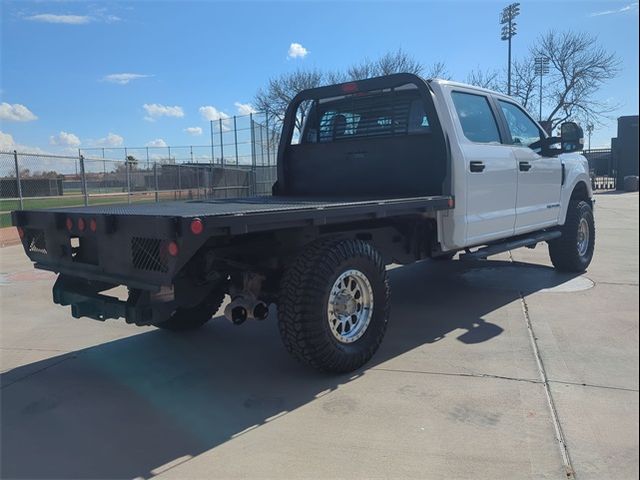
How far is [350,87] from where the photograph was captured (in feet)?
19.0

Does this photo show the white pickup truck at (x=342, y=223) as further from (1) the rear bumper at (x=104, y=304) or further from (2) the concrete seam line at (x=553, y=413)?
(2) the concrete seam line at (x=553, y=413)

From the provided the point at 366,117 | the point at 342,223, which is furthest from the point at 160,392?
the point at 366,117

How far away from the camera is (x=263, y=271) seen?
13.5 ft

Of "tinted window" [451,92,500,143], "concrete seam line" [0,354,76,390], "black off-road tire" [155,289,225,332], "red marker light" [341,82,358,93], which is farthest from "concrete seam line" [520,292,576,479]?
"concrete seam line" [0,354,76,390]

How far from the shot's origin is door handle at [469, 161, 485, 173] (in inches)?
210

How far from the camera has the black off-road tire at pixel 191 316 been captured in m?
5.26

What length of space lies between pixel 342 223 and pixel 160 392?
1894mm

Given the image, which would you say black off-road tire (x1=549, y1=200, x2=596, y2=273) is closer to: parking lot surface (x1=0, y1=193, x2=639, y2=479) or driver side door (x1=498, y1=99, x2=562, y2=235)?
driver side door (x1=498, y1=99, x2=562, y2=235)

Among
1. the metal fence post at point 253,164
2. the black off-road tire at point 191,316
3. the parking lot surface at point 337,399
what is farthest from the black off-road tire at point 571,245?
the metal fence post at point 253,164

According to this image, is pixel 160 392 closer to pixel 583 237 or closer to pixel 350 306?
pixel 350 306

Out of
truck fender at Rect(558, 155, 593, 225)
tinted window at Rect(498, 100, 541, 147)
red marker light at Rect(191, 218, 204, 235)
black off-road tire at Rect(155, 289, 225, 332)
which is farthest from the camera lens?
truck fender at Rect(558, 155, 593, 225)

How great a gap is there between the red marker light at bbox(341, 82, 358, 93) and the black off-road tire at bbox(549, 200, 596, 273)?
3761mm

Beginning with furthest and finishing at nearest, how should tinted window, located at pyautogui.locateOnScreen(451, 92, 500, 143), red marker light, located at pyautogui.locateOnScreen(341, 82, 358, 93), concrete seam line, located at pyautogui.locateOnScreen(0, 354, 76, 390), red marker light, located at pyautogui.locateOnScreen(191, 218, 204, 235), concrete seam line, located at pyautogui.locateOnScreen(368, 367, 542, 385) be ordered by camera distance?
red marker light, located at pyautogui.locateOnScreen(341, 82, 358, 93)
tinted window, located at pyautogui.locateOnScreen(451, 92, 500, 143)
concrete seam line, located at pyautogui.locateOnScreen(0, 354, 76, 390)
concrete seam line, located at pyautogui.locateOnScreen(368, 367, 542, 385)
red marker light, located at pyautogui.locateOnScreen(191, 218, 204, 235)

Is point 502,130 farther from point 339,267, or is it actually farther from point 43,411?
point 43,411
